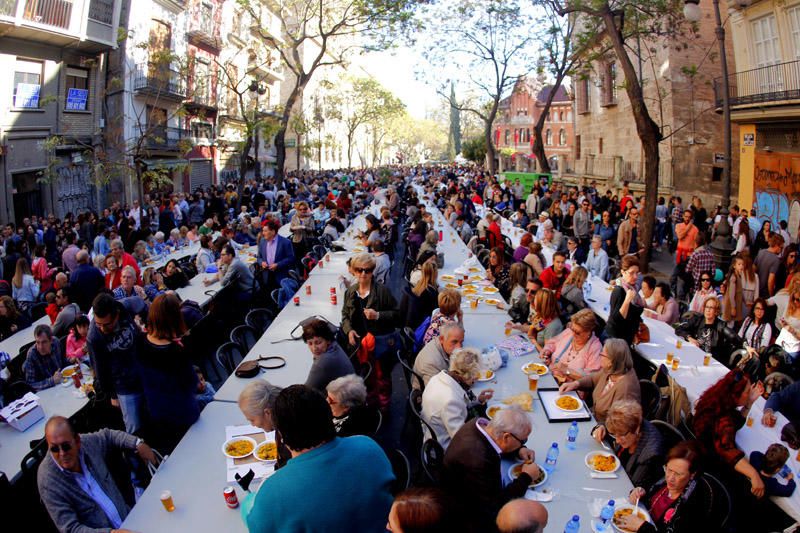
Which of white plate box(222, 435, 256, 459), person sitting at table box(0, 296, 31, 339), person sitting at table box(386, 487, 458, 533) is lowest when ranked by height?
white plate box(222, 435, 256, 459)

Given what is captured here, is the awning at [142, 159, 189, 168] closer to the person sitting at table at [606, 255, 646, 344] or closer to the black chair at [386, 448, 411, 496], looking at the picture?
the person sitting at table at [606, 255, 646, 344]

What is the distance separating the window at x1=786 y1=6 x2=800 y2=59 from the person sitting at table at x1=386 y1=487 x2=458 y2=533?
18599 mm

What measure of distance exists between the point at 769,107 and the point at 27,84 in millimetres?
22655

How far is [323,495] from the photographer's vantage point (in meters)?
2.50

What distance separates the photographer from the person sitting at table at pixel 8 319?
7.23 m

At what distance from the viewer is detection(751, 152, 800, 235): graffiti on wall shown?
16.1 meters

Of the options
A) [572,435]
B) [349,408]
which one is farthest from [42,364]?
[572,435]

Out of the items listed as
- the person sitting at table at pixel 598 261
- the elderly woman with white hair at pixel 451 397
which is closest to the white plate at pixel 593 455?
the elderly woman with white hair at pixel 451 397

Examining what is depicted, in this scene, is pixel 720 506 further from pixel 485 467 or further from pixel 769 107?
pixel 769 107

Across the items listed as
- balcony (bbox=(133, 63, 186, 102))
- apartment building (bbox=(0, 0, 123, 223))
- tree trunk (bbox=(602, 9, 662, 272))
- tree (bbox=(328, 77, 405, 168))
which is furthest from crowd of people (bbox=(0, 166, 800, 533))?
tree (bbox=(328, 77, 405, 168))

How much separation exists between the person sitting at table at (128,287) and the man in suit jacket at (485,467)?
5.26 meters

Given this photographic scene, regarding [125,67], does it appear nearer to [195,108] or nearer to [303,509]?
[195,108]

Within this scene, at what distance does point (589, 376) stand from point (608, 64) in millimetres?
28322

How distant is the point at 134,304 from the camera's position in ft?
22.4
